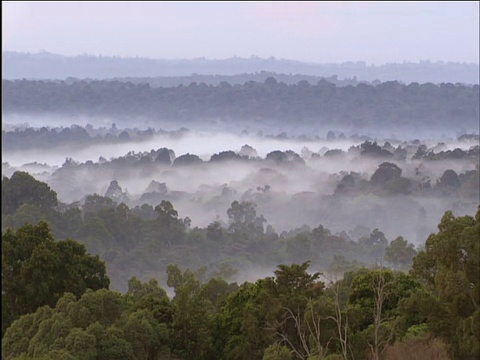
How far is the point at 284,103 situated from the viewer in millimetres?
164375

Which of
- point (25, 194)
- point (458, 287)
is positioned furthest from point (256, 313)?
point (25, 194)

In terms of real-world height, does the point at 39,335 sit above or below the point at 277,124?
above

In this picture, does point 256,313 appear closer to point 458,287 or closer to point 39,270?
point 458,287

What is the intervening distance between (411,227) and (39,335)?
69.6m

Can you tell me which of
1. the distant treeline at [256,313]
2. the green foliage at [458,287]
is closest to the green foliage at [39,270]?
the distant treeline at [256,313]

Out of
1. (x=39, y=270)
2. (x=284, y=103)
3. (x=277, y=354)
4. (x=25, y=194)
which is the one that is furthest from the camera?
(x=284, y=103)

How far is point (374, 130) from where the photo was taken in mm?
160000

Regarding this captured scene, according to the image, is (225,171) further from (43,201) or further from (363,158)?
(43,201)

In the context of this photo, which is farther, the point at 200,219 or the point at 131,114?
the point at 131,114

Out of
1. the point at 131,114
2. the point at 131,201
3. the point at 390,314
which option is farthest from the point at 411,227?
the point at 131,114

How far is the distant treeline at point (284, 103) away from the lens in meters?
158

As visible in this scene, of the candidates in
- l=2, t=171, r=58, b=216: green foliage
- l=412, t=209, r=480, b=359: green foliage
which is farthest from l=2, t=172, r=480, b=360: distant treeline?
l=2, t=171, r=58, b=216: green foliage

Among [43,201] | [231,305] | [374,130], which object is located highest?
[231,305]

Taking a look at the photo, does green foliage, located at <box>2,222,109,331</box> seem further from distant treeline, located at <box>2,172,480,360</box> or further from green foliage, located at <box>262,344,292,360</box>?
green foliage, located at <box>262,344,292,360</box>
